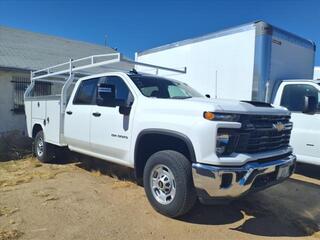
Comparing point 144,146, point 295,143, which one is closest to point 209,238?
point 144,146

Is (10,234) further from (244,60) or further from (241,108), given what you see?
(244,60)

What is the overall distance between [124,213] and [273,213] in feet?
7.37

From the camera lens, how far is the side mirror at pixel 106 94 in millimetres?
5324

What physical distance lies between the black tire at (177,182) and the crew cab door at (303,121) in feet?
12.2

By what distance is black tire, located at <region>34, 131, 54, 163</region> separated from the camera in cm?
797

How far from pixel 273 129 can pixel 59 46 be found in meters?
14.6

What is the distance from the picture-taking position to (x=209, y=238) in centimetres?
409

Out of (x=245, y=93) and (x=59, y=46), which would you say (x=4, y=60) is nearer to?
(x=59, y=46)

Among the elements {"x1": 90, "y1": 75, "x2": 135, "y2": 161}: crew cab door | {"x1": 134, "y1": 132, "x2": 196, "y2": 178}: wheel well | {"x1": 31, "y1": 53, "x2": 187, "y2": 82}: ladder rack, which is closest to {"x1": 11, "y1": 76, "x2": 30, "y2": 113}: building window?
{"x1": 31, "y1": 53, "x2": 187, "y2": 82}: ladder rack

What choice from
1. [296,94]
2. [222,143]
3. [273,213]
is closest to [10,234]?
[222,143]

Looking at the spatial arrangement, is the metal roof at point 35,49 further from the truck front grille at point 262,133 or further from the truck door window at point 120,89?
the truck front grille at point 262,133

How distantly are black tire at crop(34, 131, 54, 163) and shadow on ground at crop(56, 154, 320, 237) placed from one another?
98.6 inches

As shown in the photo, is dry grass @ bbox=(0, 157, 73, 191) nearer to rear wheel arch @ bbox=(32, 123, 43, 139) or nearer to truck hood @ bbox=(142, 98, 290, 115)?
rear wheel arch @ bbox=(32, 123, 43, 139)

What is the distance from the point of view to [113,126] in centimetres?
562
